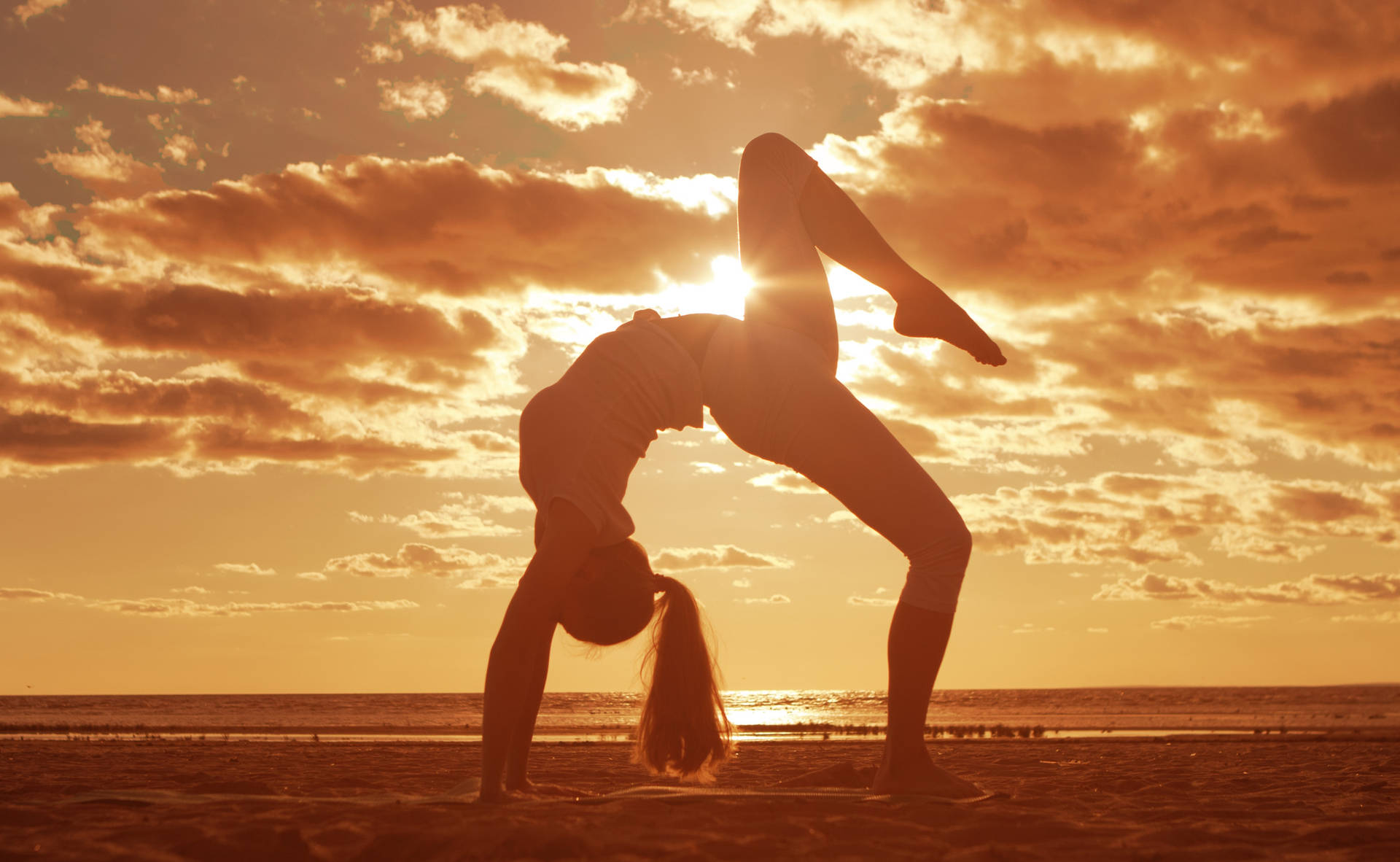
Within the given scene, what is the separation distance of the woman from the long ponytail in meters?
0.17

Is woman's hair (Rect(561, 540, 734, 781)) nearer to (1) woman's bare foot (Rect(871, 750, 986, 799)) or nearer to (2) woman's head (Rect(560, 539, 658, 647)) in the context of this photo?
(2) woman's head (Rect(560, 539, 658, 647))

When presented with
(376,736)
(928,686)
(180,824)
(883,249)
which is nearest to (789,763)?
(928,686)

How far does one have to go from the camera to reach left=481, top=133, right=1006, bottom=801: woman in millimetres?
2971

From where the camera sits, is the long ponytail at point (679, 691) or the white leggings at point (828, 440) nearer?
the white leggings at point (828, 440)

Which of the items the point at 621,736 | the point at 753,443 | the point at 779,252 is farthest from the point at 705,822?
the point at 621,736

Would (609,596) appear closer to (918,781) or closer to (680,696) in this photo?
(680,696)

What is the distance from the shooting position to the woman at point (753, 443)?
9.75ft

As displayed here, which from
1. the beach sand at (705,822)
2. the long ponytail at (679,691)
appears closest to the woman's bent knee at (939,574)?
the beach sand at (705,822)

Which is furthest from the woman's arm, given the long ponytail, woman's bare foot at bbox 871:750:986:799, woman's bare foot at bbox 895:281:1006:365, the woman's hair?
woman's bare foot at bbox 895:281:1006:365

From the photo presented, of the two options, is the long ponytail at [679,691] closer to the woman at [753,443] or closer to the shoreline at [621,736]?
the woman at [753,443]

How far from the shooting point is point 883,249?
343 cm

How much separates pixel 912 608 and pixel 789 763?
4027mm

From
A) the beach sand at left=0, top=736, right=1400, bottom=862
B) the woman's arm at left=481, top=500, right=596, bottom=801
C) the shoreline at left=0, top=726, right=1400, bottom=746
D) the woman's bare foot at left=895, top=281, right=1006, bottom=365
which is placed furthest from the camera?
the shoreline at left=0, top=726, right=1400, bottom=746

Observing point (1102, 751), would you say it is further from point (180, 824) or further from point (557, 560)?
point (180, 824)
